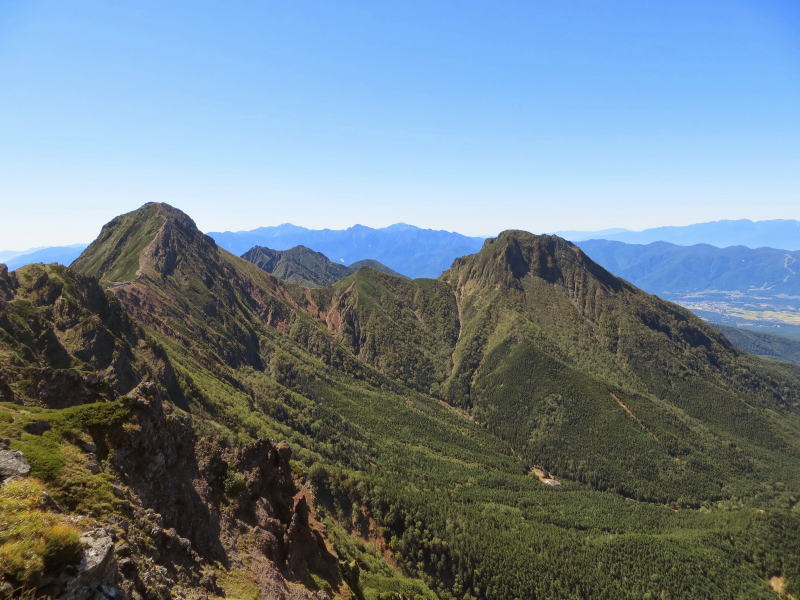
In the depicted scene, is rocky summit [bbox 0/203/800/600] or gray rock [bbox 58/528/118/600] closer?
gray rock [bbox 58/528/118/600]

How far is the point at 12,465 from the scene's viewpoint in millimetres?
26719

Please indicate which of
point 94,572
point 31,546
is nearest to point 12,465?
point 94,572

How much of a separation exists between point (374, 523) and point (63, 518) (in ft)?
435

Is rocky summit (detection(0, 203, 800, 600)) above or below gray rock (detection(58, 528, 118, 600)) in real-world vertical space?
below

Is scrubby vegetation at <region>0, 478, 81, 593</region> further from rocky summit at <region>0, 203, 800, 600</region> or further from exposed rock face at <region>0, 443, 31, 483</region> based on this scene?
exposed rock face at <region>0, 443, 31, 483</region>

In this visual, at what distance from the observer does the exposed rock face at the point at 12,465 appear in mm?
25781

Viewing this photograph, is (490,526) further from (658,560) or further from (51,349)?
(51,349)

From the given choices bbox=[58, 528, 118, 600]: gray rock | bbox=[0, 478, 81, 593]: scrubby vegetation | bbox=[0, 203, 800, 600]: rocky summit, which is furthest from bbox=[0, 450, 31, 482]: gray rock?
bbox=[58, 528, 118, 600]: gray rock

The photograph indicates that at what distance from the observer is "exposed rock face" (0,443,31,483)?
25781 millimetres

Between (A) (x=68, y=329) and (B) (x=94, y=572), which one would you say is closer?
(B) (x=94, y=572)

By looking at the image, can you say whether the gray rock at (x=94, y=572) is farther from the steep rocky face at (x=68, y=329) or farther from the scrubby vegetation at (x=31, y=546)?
the steep rocky face at (x=68, y=329)

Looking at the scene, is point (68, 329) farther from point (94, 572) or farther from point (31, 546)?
point (31, 546)

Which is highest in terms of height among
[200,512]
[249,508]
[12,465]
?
[12,465]

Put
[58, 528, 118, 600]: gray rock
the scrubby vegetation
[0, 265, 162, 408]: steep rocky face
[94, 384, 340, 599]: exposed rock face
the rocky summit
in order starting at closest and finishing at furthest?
the scrubby vegetation
[58, 528, 118, 600]: gray rock
the rocky summit
[94, 384, 340, 599]: exposed rock face
[0, 265, 162, 408]: steep rocky face
